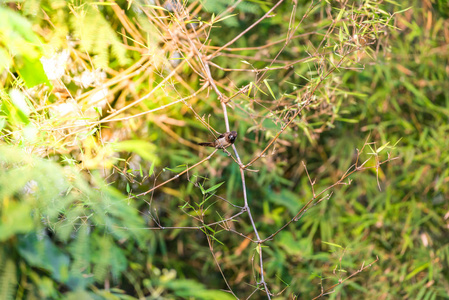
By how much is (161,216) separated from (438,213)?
1.34m

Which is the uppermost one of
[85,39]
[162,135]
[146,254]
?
[85,39]

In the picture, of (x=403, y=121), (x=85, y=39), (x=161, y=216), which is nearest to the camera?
(x=85, y=39)

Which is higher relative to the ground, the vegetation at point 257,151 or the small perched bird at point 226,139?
the small perched bird at point 226,139

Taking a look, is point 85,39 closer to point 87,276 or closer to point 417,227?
point 87,276

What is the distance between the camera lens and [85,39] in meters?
1.25

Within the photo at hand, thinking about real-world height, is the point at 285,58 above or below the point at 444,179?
above

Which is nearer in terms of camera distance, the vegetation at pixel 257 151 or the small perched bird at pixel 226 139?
the small perched bird at pixel 226 139

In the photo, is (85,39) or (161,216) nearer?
(85,39)

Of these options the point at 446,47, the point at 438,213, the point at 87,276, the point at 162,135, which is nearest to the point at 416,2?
the point at 446,47

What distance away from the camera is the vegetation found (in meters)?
1.33

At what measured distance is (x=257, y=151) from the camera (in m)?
1.82

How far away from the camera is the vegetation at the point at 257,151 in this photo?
133 cm

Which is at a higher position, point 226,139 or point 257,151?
point 226,139

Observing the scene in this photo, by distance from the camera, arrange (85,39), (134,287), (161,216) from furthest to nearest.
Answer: (161,216)
(134,287)
(85,39)
